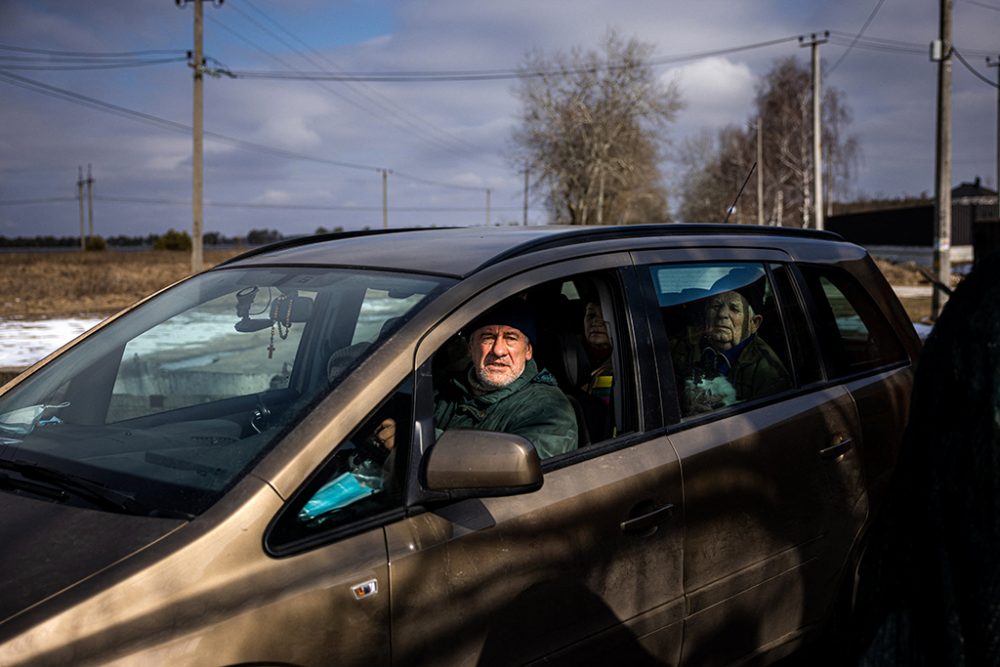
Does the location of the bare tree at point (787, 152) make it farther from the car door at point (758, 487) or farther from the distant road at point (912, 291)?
the car door at point (758, 487)

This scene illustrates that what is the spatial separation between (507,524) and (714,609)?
92 cm

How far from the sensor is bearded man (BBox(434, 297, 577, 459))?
110 inches

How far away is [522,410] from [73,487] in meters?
1.28

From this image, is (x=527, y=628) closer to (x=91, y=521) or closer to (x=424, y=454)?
(x=424, y=454)

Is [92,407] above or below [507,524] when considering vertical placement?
above

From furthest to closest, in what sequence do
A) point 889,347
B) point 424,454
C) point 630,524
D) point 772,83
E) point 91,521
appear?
1. point 772,83
2. point 889,347
3. point 630,524
4. point 424,454
5. point 91,521

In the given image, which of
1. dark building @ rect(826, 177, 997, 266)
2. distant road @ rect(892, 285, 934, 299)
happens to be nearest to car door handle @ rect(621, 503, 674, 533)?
distant road @ rect(892, 285, 934, 299)

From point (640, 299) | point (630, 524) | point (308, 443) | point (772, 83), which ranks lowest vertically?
point (630, 524)

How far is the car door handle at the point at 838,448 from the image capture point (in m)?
3.22

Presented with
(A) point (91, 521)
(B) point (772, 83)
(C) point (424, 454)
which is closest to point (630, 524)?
(C) point (424, 454)

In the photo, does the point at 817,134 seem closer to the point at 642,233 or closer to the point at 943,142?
the point at 943,142

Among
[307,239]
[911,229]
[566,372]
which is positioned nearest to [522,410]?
[566,372]

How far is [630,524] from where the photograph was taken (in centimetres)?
256

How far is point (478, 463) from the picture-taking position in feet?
6.96
